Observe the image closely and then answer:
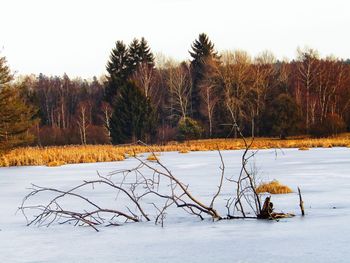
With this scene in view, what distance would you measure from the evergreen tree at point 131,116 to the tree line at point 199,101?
9cm

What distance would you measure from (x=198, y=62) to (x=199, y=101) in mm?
4856

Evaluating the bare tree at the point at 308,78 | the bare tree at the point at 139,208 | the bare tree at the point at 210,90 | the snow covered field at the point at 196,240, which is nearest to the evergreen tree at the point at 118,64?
the bare tree at the point at 210,90

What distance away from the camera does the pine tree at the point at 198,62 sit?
198 ft

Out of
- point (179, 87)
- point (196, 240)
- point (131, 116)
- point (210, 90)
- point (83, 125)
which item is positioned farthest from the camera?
point (210, 90)

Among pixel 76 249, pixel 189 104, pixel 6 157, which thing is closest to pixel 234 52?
pixel 189 104

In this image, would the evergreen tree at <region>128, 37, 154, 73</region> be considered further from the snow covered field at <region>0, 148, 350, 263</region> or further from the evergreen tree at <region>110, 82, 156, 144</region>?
the snow covered field at <region>0, 148, 350, 263</region>

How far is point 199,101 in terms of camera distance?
60812mm

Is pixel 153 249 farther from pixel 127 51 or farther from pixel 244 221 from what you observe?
pixel 127 51

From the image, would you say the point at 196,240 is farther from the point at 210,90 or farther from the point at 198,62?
the point at 198,62

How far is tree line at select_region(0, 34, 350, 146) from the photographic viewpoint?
4612 cm

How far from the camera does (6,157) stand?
27344 millimetres

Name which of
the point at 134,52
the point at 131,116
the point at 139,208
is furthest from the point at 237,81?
the point at 139,208

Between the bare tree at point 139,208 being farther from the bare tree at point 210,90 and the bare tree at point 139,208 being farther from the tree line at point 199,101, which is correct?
the bare tree at point 210,90

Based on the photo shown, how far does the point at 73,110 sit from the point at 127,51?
14882mm
